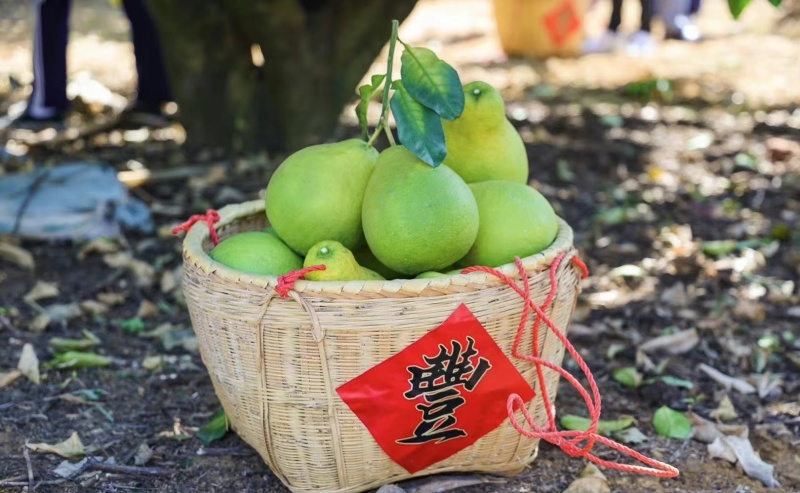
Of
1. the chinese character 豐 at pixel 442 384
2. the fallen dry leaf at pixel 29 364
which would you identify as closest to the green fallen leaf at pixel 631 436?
the chinese character 豐 at pixel 442 384

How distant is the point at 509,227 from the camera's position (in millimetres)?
1734

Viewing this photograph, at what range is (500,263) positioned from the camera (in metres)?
1.74

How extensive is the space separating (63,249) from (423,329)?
2.08 meters

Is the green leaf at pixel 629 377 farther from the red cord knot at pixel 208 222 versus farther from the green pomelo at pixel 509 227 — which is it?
the red cord knot at pixel 208 222

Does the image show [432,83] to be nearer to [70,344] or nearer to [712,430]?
[712,430]

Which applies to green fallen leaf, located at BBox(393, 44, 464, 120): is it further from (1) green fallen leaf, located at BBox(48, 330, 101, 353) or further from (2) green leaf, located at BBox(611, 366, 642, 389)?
(1) green fallen leaf, located at BBox(48, 330, 101, 353)

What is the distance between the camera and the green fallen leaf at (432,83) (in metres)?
1.70

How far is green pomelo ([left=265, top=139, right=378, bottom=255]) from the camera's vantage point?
1.71 m

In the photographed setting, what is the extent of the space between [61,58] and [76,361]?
3151mm

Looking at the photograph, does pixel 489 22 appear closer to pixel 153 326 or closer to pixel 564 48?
pixel 564 48

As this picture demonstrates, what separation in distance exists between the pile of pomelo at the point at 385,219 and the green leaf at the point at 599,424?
535mm

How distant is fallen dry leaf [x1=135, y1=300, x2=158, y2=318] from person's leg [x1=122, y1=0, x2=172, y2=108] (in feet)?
9.36

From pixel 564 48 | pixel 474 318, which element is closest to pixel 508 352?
pixel 474 318

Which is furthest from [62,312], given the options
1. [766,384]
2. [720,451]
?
[766,384]
